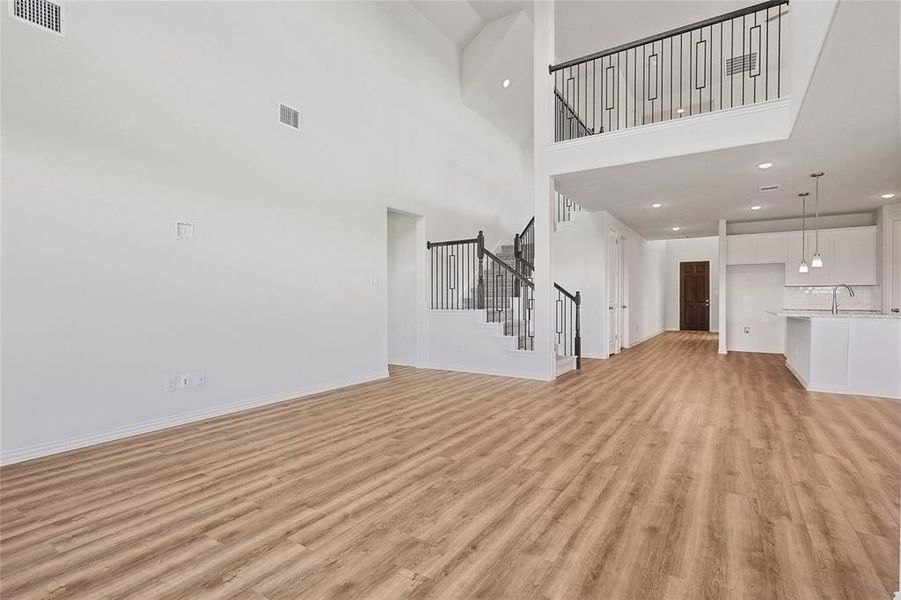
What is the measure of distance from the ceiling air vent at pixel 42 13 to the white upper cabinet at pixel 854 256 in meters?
10.8

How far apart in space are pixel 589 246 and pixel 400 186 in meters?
3.83

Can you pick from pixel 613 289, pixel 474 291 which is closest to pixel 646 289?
pixel 613 289

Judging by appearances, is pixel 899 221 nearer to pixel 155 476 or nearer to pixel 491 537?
pixel 491 537

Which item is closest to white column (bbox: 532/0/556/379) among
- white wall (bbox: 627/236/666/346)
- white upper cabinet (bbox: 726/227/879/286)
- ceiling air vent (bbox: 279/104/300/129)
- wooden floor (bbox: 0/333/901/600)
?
wooden floor (bbox: 0/333/901/600)

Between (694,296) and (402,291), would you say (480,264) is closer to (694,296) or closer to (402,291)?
(402,291)

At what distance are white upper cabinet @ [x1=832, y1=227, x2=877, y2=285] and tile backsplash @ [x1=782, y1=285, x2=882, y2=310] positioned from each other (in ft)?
0.57

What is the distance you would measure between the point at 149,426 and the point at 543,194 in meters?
5.05

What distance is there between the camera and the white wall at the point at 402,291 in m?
7.13

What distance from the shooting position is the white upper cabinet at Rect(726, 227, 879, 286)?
7.46 meters

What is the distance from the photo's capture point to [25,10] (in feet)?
10.0


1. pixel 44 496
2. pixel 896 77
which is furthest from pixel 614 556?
pixel 896 77

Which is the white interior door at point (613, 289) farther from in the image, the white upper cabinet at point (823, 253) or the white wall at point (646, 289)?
the white upper cabinet at point (823, 253)

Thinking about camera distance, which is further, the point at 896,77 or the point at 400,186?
the point at 400,186

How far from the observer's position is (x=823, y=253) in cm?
776
